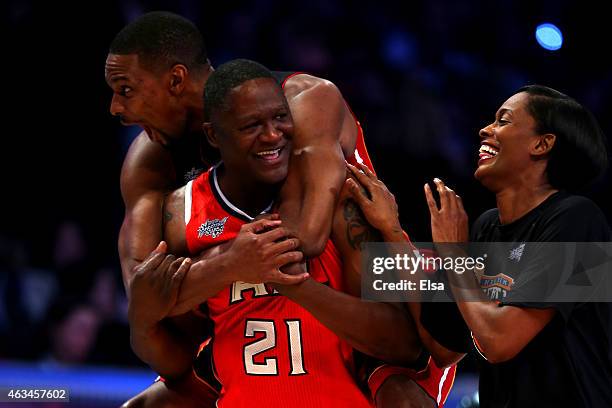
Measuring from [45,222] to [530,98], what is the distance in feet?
13.3

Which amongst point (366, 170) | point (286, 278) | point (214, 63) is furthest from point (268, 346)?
point (214, 63)

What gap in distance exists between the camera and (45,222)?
20.9 feet

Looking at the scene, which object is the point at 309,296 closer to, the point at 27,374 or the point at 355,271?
the point at 355,271

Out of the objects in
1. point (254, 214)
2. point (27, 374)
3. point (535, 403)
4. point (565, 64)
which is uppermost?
point (565, 64)

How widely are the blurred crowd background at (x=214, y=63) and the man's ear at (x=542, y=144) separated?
2393 millimetres

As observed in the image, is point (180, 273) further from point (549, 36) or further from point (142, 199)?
point (549, 36)

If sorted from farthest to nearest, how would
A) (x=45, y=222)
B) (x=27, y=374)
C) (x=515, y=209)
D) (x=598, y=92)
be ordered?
(x=45, y=222), (x=598, y=92), (x=27, y=374), (x=515, y=209)

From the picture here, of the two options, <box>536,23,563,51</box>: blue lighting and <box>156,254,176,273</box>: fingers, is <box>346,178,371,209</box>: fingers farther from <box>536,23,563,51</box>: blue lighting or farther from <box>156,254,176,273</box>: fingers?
<box>536,23,563,51</box>: blue lighting

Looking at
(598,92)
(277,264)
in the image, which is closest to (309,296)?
(277,264)

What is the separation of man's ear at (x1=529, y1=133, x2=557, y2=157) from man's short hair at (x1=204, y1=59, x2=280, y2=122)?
3.02ft

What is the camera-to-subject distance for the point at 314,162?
3211mm

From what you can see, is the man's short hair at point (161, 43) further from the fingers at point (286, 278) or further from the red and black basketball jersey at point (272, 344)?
the fingers at point (286, 278)

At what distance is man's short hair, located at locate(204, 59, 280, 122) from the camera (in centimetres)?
321
